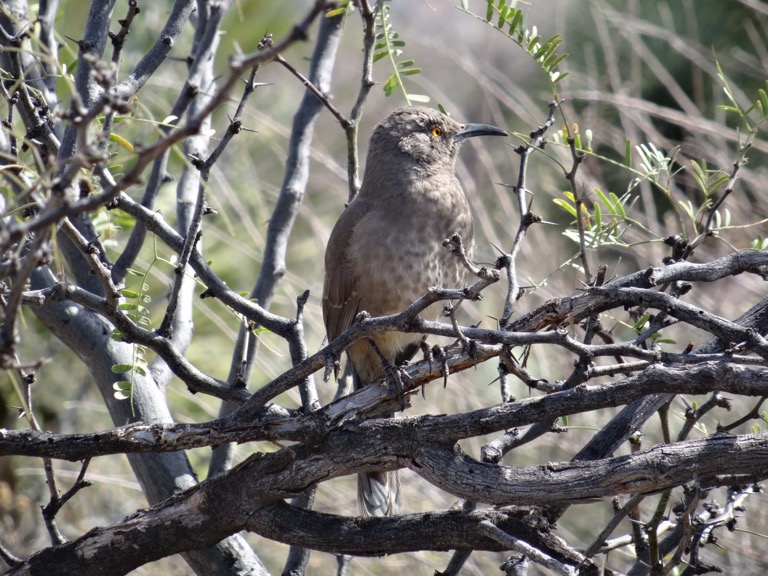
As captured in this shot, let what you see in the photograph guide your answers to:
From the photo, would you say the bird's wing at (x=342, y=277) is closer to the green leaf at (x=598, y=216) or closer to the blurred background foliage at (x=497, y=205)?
the green leaf at (x=598, y=216)

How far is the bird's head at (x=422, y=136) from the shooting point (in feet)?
14.5

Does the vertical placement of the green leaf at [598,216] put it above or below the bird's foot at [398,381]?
above

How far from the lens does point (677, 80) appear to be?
7.49m

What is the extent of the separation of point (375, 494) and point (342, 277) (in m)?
1.03

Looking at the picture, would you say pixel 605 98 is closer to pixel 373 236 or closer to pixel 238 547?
pixel 373 236

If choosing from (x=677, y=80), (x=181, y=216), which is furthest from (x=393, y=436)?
(x=677, y=80)

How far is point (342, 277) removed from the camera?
419cm

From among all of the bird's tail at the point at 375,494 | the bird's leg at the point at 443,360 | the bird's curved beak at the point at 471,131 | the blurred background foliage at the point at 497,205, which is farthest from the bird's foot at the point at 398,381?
the blurred background foliage at the point at 497,205

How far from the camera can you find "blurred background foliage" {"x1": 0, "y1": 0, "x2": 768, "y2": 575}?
6.12 m

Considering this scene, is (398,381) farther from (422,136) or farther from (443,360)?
(422,136)

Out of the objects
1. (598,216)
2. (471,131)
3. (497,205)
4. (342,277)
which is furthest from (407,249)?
(497,205)

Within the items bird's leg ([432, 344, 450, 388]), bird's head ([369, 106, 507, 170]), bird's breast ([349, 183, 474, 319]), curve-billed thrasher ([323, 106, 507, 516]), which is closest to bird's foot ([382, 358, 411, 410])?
bird's leg ([432, 344, 450, 388])

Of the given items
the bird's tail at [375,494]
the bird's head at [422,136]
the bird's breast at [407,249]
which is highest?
the bird's head at [422,136]

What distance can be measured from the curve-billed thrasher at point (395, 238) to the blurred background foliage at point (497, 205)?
4.49 feet
